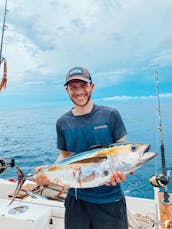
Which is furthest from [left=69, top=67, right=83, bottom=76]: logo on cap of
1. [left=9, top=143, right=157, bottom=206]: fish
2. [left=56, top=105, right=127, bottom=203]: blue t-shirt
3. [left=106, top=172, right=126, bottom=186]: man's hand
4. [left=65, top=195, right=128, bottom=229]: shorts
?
Result: [left=65, top=195, right=128, bottom=229]: shorts

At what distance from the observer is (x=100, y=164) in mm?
1331

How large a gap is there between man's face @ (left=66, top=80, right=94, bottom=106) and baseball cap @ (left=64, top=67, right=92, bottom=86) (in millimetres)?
31

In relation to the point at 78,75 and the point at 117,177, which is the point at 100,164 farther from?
the point at 78,75

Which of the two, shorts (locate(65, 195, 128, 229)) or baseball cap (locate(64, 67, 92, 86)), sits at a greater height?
baseball cap (locate(64, 67, 92, 86))

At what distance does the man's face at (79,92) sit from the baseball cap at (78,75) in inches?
1.2

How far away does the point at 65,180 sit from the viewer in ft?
4.71

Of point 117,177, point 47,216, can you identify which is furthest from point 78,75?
point 47,216

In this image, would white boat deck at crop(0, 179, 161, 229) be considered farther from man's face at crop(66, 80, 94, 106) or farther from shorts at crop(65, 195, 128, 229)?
man's face at crop(66, 80, 94, 106)

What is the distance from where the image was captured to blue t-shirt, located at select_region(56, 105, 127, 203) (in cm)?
157

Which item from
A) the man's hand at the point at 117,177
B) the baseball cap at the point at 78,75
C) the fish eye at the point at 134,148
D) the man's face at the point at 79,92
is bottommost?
the man's hand at the point at 117,177

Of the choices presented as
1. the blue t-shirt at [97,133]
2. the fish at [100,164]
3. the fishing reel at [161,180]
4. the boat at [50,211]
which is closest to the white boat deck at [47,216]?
the boat at [50,211]

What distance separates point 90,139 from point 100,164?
12.3 inches

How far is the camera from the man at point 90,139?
1.57 meters

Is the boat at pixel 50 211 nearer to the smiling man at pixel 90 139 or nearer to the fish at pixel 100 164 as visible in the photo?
the smiling man at pixel 90 139
